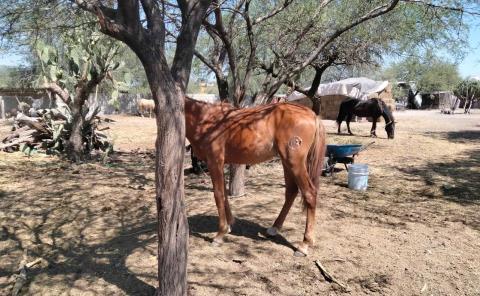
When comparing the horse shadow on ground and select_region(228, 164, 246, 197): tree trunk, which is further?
select_region(228, 164, 246, 197): tree trunk

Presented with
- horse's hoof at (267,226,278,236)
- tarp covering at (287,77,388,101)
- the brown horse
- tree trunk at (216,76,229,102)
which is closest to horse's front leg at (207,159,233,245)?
the brown horse

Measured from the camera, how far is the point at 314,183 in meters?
4.59

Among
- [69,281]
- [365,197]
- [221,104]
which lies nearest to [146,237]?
[69,281]

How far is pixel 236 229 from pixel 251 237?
324 millimetres

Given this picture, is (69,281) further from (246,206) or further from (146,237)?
(246,206)

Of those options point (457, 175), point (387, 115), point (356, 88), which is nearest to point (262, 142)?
point (457, 175)

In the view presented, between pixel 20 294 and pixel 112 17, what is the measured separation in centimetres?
247

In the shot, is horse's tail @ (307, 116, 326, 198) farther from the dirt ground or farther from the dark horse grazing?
the dark horse grazing

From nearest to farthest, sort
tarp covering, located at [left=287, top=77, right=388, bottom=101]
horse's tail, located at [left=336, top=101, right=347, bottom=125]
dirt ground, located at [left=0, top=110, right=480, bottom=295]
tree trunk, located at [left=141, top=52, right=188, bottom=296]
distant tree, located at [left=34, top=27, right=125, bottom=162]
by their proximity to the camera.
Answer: tree trunk, located at [left=141, top=52, right=188, bottom=296] < dirt ground, located at [left=0, top=110, right=480, bottom=295] < distant tree, located at [left=34, top=27, right=125, bottom=162] < horse's tail, located at [left=336, top=101, right=347, bottom=125] < tarp covering, located at [left=287, top=77, right=388, bottom=101]

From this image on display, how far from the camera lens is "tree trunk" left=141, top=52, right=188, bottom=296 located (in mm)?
3023

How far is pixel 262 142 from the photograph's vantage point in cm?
470

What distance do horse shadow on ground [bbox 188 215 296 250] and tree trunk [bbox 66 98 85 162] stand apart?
19.0 feet

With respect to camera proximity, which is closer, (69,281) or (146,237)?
(69,281)

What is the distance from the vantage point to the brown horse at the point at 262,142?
14.6ft
